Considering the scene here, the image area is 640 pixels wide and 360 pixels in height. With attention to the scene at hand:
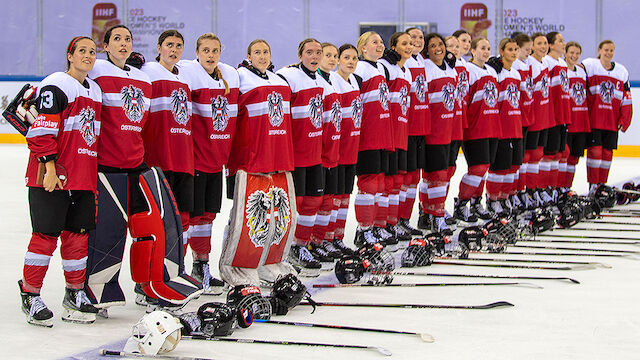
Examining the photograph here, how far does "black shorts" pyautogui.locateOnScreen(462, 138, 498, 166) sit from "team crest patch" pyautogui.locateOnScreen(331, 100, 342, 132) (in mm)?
1973

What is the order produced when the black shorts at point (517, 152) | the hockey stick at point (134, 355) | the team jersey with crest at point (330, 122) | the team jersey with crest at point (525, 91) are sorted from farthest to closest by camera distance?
the team jersey with crest at point (525, 91) < the black shorts at point (517, 152) < the team jersey with crest at point (330, 122) < the hockey stick at point (134, 355)

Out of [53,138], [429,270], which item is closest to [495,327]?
[429,270]

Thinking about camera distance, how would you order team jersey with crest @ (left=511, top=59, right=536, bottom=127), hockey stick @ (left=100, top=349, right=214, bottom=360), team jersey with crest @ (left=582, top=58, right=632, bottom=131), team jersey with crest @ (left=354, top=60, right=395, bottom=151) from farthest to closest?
team jersey with crest @ (left=582, top=58, right=632, bottom=131), team jersey with crest @ (left=511, top=59, right=536, bottom=127), team jersey with crest @ (left=354, top=60, right=395, bottom=151), hockey stick @ (left=100, top=349, right=214, bottom=360)

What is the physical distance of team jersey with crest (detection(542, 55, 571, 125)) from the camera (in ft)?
26.8

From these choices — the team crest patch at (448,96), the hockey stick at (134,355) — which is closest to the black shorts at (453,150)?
the team crest patch at (448,96)

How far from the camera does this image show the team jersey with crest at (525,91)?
7.63 metres

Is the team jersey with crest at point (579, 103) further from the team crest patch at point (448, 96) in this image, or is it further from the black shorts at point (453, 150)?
the team crest patch at point (448, 96)

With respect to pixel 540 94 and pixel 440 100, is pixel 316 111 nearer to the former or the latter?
pixel 440 100

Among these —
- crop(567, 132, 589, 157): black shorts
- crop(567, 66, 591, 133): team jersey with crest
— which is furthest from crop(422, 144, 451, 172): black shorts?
crop(567, 132, 589, 157): black shorts

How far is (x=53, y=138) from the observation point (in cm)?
394

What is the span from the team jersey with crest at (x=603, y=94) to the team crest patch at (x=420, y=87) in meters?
2.62

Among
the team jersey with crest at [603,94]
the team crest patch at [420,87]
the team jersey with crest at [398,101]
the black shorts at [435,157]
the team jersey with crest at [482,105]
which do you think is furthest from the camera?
the team jersey with crest at [603,94]

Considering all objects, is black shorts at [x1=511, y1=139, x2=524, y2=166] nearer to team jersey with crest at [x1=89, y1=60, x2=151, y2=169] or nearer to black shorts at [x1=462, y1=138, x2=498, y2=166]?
black shorts at [x1=462, y1=138, x2=498, y2=166]

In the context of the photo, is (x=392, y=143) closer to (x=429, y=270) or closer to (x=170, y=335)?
(x=429, y=270)
